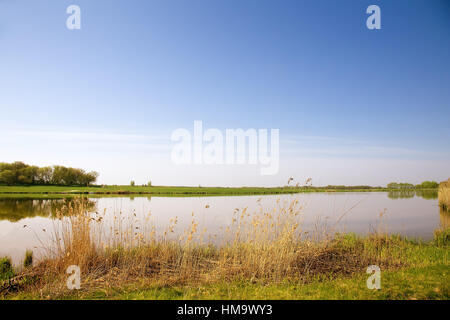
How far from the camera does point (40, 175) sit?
59.6 metres

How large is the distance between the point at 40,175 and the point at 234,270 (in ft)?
223

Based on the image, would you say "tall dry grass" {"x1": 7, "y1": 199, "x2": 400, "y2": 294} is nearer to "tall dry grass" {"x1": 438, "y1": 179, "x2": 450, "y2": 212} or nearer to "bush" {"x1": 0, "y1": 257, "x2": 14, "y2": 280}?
"bush" {"x1": 0, "y1": 257, "x2": 14, "y2": 280}

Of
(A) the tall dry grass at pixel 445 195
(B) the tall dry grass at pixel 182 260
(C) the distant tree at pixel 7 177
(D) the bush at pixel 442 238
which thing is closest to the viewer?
(B) the tall dry grass at pixel 182 260

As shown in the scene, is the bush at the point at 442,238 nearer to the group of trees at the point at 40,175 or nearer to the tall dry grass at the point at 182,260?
the tall dry grass at the point at 182,260

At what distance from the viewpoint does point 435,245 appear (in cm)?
1083

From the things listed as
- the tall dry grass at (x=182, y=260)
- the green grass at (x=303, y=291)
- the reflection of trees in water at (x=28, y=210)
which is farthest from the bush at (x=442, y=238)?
the reflection of trees in water at (x=28, y=210)

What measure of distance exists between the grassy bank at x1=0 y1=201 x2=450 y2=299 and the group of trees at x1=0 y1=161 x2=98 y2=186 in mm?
55301

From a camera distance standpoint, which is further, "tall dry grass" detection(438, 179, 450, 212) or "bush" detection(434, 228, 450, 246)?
"tall dry grass" detection(438, 179, 450, 212)

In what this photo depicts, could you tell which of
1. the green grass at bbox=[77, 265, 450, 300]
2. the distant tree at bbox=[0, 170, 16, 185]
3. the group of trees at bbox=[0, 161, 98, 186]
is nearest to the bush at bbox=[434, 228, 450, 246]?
the green grass at bbox=[77, 265, 450, 300]

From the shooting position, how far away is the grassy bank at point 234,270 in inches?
205

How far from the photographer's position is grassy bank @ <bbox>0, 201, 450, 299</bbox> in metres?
5.20

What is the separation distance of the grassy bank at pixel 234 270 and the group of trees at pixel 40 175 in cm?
5530

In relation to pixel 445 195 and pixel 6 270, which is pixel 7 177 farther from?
pixel 445 195
